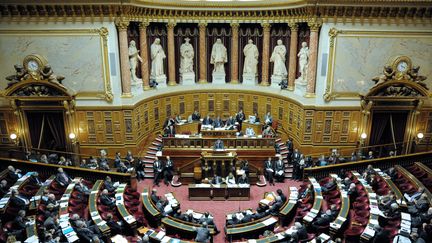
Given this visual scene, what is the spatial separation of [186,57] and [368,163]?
12371 mm

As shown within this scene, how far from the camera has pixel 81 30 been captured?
18328 millimetres

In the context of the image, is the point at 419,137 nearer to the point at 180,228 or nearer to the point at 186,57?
the point at 180,228

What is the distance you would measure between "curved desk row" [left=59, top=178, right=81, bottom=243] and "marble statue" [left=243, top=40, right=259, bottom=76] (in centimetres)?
1280

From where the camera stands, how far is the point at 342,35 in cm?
1844

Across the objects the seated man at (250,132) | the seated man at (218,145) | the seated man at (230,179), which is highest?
the seated man at (250,132)

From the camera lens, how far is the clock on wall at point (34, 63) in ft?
59.6

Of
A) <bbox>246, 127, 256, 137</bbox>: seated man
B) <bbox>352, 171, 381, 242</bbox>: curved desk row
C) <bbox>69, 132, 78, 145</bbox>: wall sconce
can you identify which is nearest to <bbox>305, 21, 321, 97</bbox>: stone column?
<bbox>246, 127, 256, 137</bbox>: seated man

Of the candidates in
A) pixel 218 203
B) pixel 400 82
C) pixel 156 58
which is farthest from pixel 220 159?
pixel 400 82

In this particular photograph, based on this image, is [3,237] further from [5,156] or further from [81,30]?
[81,30]

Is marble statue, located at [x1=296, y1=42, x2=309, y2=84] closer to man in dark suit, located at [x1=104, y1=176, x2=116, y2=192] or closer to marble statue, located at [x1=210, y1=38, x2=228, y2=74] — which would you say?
marble statue, located at [x1=210, y1=38, x2=228, y2=74]

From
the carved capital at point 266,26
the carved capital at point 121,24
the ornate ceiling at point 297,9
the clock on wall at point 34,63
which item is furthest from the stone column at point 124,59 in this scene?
the carved capital at point 266,26

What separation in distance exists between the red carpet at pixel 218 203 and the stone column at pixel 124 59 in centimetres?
Result: 507

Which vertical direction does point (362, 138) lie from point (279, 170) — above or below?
above

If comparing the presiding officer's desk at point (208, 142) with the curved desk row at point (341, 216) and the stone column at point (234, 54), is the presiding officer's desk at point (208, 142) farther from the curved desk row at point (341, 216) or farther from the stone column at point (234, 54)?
the stone column at point (234, 54)
